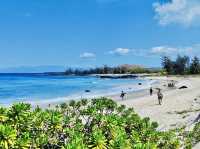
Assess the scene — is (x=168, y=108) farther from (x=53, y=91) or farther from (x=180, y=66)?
(x=180, y=66)

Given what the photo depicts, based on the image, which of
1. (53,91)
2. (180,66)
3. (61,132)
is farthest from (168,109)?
(180,66)

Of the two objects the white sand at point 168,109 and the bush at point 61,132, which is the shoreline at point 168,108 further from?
the bush at point 61,132

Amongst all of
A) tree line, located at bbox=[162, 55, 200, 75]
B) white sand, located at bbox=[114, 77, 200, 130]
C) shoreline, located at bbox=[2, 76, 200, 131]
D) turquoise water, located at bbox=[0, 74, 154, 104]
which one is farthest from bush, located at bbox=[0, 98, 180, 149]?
tree line, located at bbox=[162, 55, 200, 75]

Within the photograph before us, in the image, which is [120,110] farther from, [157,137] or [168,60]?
[168,60]

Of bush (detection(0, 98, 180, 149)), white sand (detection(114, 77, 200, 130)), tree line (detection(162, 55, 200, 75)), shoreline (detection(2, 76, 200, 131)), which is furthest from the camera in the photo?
tree line (detection(162, 55, 200, 75))

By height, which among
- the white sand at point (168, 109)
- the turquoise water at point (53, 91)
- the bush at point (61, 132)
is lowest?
the turquoise water at point (53, 91)

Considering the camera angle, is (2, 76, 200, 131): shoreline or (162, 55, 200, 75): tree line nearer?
(2, 76, 200, 131): shoreline

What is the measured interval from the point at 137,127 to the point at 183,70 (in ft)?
556

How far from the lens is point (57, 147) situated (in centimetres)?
1059

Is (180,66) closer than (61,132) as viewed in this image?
No

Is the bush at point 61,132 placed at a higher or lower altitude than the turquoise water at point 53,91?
higher

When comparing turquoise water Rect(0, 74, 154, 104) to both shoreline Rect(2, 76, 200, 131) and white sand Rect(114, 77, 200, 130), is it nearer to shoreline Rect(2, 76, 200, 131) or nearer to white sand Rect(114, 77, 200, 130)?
shoreline Rect(2, 76, 200, 131)

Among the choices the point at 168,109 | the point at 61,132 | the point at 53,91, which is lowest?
the point at 53,91

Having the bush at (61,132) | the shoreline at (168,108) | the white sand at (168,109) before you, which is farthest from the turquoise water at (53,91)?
the bush at (61,132)
